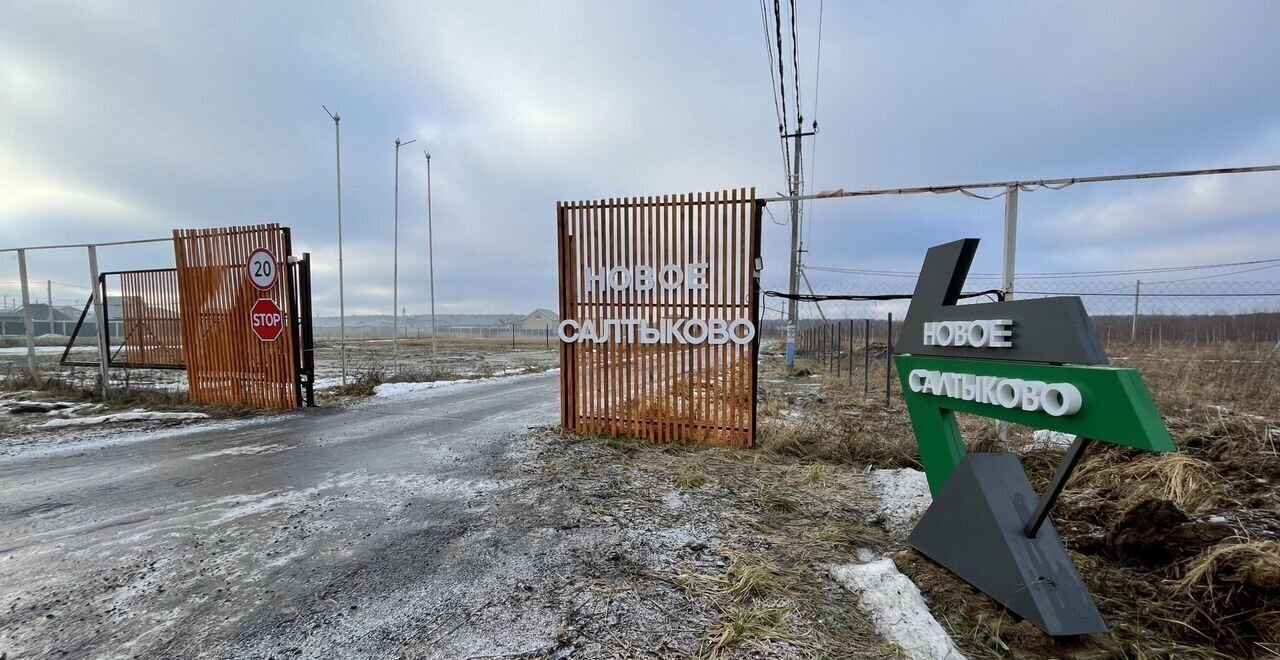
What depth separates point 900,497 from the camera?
4.00m

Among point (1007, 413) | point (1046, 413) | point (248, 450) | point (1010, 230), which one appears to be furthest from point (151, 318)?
point (1010, 230)

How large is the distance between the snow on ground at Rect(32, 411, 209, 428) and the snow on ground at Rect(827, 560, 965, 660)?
29.4 ft

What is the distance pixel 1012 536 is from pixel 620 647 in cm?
194

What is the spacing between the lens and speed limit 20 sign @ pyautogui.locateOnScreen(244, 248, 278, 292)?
7664mm

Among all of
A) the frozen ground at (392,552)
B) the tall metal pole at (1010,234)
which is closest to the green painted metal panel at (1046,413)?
the frozen ground at (392,552)

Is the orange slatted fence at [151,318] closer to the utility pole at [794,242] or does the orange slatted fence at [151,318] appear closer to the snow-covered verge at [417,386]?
the snow-covered verge at [417,386]

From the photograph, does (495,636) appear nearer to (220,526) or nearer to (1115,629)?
(220,526)

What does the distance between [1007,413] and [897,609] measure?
111 cm

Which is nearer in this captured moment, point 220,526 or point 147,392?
point 220,526

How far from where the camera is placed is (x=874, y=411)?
8.01 metres

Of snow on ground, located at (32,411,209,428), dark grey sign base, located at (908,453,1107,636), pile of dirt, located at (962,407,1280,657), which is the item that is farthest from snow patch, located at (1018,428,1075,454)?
snow on ground, located at (32,411,209,428)

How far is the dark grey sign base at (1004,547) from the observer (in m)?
2.15

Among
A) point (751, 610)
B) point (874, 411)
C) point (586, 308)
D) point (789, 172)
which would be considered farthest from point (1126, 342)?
point (751, 610)

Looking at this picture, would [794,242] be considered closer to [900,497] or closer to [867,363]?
[867,363]
